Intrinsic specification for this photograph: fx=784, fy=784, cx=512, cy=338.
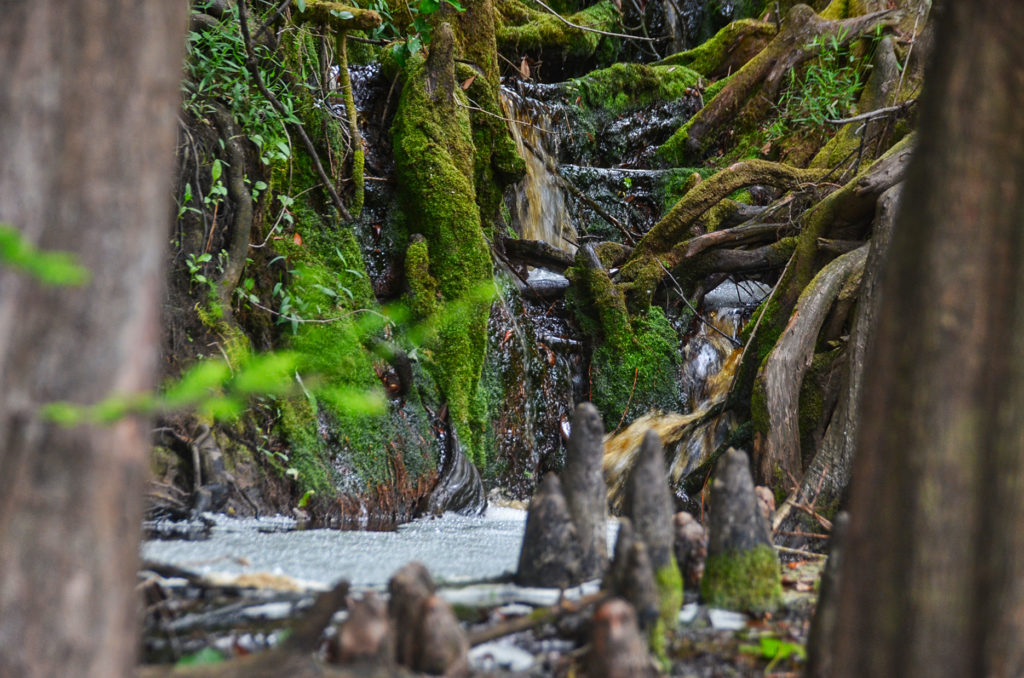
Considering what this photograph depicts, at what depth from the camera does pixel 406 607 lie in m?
1.79

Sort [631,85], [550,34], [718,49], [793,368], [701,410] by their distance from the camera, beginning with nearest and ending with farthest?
[793,368] → [701,410] → [631,85] → [550,34] → [718,49]

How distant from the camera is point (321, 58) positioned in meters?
5.85

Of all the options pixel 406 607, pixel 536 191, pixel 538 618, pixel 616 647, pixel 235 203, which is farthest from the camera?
pixel 536 191

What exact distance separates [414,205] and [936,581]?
16.7 feet

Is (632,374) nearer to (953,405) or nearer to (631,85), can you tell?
(953,405)

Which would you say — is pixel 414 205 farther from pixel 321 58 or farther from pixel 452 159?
pixel 321 58

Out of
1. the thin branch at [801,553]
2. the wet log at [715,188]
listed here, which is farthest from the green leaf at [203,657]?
the wet log at [715,188]

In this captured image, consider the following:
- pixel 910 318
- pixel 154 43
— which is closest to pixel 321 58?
pixel 154 43

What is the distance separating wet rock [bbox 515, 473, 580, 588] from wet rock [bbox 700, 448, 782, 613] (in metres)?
0.42

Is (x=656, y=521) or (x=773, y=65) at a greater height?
(x=773, y=65)

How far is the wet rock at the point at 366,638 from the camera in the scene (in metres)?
1.59

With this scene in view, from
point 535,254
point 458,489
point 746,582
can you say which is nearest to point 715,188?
point 535,254

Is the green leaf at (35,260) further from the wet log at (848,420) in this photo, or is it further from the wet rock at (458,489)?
the wet rock at (458,489)

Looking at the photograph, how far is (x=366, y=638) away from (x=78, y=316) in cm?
82
